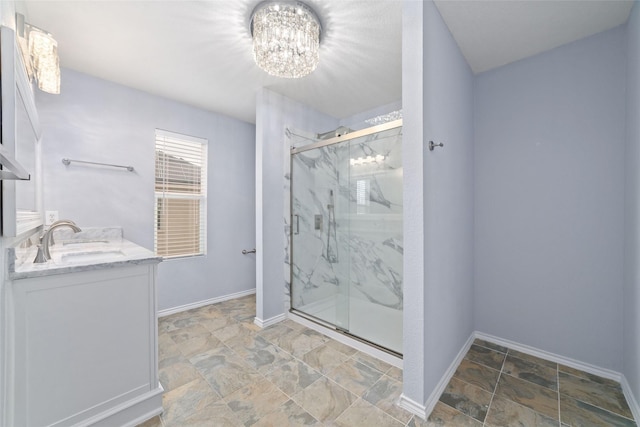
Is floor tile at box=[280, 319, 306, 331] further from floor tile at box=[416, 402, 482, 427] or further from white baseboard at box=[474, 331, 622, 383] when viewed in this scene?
white baseboard at box=[474, 331, 622, 383]

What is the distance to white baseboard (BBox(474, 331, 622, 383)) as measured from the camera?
1762 millimetres

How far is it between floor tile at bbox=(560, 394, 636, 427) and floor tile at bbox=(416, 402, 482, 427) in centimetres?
53

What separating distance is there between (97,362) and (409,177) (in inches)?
75.8

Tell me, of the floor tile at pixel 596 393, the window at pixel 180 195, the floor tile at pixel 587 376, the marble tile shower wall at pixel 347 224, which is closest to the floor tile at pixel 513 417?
the floor tile at pixel 596 393

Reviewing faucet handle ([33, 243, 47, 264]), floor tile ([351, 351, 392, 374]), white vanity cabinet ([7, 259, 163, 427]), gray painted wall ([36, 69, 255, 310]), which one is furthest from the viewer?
gray painted wall ([36, 69, 255, 310])

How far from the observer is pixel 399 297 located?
262 cm

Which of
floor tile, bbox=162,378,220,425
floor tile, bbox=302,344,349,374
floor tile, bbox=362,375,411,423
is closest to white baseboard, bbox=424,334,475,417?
floor tile, bbox=362,375,411,423

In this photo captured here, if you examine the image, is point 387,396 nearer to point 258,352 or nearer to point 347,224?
point 258,352

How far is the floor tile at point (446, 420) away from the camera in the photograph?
1398 mm

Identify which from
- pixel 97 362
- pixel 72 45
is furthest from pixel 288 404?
pixel 72 45

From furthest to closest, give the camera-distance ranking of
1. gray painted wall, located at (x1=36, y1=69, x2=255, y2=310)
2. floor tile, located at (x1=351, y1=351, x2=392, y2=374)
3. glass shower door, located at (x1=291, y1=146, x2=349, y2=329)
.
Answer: glass shower door, located at (x1=291, y1=146, x2=349, y2=329)
gray painted wall, located at (x1=36, y1=69, x2=255, y2=310)
floor tile, located at (x1=351, y1=351, x2=392, y2=374)

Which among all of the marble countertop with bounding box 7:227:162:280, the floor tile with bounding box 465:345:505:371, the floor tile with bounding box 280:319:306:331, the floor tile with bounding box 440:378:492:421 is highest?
the marble countertop with bounding box 7:227:162:280

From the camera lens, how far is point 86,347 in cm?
129

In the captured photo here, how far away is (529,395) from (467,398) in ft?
1.32
